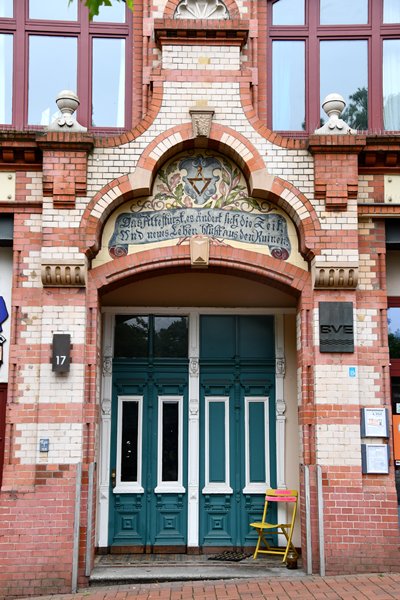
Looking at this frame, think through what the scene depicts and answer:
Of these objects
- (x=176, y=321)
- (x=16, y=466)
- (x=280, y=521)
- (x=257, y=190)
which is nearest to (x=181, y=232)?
(x=257, y=190)

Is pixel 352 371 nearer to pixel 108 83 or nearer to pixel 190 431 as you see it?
pixel 190 431

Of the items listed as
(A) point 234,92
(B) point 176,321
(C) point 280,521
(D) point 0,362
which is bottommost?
(C) point 280,521

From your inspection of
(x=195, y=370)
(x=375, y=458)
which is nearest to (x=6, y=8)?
(x=195, y=370)

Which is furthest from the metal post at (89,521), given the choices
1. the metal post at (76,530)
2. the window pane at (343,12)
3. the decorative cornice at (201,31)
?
the window pane at (343,12)

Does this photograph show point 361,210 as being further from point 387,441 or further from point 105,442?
point 105,442

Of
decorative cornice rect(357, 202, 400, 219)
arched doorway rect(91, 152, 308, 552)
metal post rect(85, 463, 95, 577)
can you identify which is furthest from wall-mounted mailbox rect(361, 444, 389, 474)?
metal post rect(85, 463, 95, 577)

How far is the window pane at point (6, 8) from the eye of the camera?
35.7 ft

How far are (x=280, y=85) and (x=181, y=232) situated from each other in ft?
9.51

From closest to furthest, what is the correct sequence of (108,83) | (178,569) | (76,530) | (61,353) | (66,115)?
(76,530) < (61,353) < (178,569) < (66,115) < (108,83)

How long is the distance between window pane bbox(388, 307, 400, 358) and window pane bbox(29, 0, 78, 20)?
6402mm

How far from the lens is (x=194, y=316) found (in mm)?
11148

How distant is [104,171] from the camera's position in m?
9.70

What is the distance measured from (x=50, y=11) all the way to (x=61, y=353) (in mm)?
5304

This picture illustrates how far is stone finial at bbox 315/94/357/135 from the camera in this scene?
9688mm
